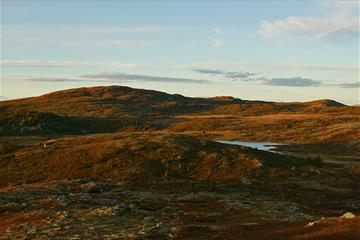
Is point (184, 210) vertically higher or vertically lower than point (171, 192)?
higher

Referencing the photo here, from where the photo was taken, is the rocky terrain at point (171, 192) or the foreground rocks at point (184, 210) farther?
the rocky terrain at point (171, 192)

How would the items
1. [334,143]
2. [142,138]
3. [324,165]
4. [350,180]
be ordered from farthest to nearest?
[334,143]
[142,138]
[324,165]
[350,180]

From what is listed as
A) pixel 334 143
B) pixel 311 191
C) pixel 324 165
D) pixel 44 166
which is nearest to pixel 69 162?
pixel 44 166

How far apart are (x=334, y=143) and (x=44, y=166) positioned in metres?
67.4

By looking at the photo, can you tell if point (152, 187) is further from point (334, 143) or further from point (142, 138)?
point (334, 143)

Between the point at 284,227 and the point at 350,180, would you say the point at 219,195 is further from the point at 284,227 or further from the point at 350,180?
the point at 350,180

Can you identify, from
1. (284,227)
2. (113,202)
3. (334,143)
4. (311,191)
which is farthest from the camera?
(334,143)

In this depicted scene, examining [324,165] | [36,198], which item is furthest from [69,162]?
[324,165]

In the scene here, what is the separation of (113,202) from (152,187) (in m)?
9.12

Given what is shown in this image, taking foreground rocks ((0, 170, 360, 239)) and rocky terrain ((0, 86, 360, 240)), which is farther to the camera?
rocky terrain ((0, 86, 360, 240))

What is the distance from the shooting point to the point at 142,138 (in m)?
71.6

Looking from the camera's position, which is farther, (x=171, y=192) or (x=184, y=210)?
(x=171, y=192)

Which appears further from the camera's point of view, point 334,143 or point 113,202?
point 334,143

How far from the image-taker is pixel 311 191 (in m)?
47.1
